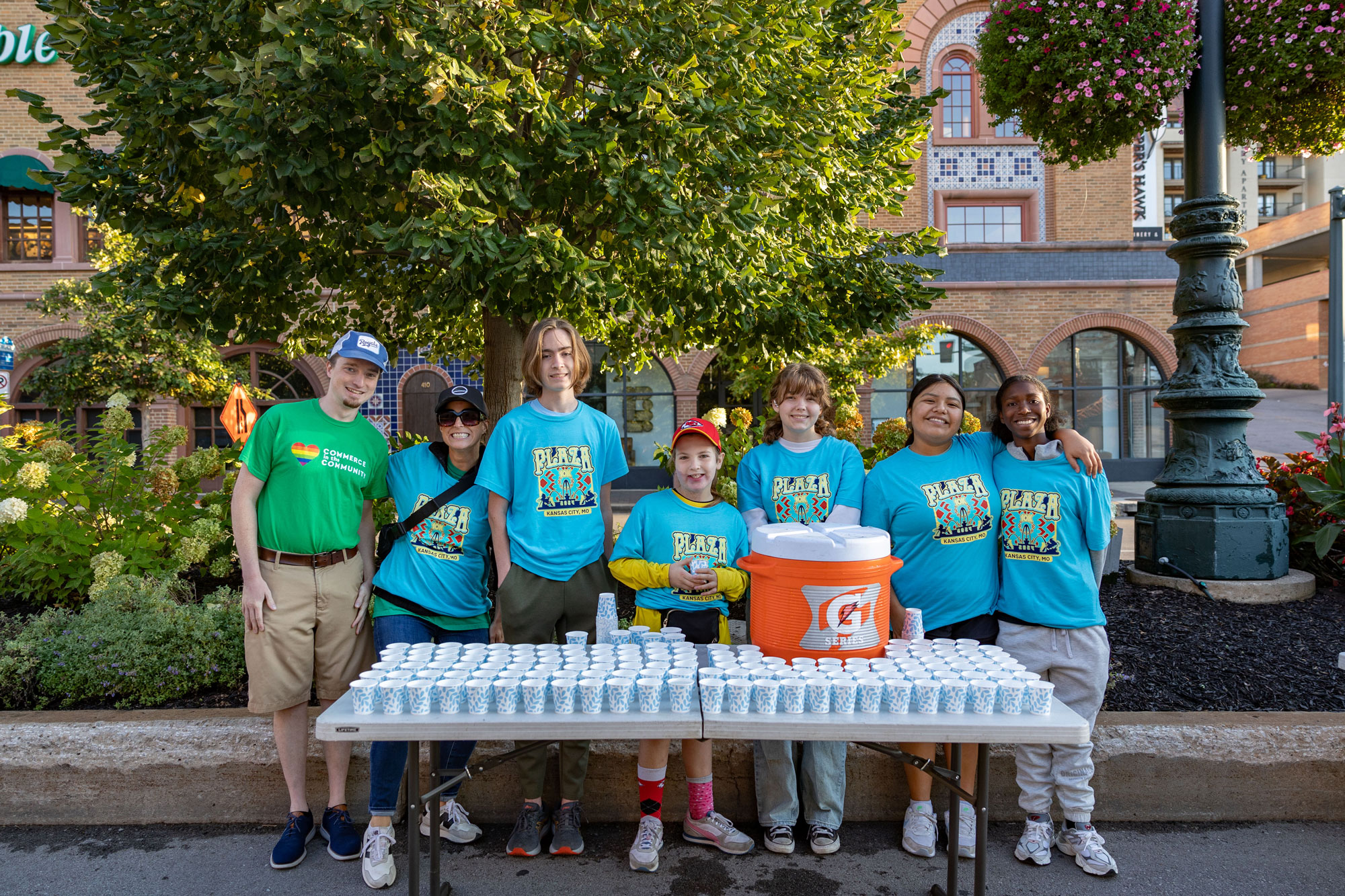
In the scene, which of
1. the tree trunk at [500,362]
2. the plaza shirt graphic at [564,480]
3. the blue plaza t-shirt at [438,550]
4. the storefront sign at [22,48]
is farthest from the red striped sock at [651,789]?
the storefront sign at [22,48]

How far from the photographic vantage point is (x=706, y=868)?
9.94 ft

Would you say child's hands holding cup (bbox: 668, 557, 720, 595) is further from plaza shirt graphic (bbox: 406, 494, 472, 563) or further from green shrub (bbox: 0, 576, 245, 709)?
green shrub (bbox: 0, 576, 245, 709)

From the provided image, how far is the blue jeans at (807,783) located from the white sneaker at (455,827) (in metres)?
1.21

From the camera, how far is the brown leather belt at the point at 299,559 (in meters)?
3.04

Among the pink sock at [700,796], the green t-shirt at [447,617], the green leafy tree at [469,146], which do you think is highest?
the green leafy tree at [469,146]

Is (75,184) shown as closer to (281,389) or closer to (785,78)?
(785,78)

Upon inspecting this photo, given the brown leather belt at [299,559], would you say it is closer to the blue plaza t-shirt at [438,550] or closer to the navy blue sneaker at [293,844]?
the blue plaza t-shirt at [438,550]

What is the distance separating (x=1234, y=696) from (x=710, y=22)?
13.8 feet

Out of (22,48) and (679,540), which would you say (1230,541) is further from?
(22,48)

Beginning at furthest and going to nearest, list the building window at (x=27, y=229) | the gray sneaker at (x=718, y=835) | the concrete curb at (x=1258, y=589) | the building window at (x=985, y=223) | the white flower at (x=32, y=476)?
the building window at (x=985, y=223) < the building window at (x=27, y=229) < the concrete curb at (x=1258, y=589) < the white flower at (x=32, y=476) < the gray sneaker at (x=718, y=835)

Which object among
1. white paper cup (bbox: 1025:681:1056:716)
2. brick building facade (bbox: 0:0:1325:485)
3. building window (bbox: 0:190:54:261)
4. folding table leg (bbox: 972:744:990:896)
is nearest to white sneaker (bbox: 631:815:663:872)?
folding table leg (bbox: 972:744:990:896)

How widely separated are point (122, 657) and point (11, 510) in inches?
65.8

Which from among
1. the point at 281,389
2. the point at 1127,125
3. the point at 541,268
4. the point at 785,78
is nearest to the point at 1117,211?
the point at 1127,125

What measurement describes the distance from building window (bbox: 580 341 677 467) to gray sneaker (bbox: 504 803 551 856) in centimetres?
1633
